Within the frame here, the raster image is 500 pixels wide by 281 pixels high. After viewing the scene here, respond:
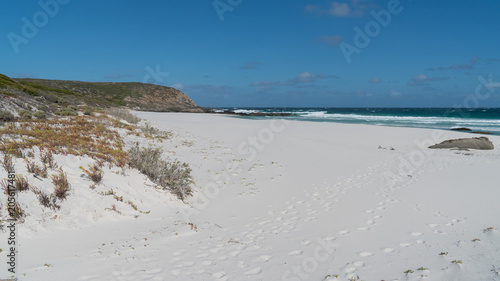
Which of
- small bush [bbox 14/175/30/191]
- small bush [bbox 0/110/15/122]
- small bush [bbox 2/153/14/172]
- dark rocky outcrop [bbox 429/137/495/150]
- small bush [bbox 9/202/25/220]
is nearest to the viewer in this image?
small bush [bbox 9/202/25/220]

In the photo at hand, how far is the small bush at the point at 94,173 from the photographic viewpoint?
6934 mm

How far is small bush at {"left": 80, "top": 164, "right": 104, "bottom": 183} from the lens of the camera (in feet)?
22.7

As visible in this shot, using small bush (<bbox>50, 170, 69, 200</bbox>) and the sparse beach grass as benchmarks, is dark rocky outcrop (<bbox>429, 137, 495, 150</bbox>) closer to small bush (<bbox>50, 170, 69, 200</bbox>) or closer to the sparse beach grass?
the sparse beach grass

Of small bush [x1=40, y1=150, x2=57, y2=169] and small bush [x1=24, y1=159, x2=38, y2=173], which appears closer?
small bush [x1=24, y1=159, x2=38, y2=173]

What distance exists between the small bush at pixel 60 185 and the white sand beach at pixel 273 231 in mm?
213

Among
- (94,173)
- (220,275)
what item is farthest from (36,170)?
(220,275)

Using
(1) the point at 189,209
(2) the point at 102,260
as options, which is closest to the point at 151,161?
(1) the point at 189,209

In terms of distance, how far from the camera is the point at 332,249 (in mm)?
5125

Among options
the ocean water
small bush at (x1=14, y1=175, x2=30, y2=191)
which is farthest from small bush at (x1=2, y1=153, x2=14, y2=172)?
the ocean water

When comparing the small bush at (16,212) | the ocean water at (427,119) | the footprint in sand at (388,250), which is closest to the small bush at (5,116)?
the small bush at (16,212)

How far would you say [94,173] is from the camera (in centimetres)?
698

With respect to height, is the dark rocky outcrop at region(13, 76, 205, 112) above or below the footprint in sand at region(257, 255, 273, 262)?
above

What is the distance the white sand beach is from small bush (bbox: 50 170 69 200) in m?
0.21

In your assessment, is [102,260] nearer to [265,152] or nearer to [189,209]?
[189,209]
